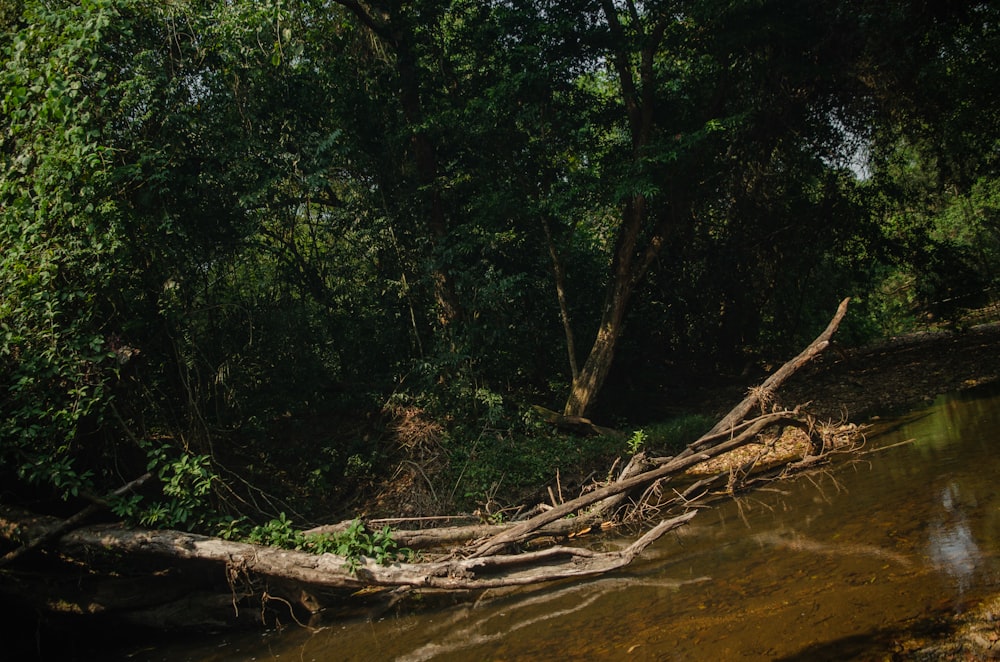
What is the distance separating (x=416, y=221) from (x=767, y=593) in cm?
904

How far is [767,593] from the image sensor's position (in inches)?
200

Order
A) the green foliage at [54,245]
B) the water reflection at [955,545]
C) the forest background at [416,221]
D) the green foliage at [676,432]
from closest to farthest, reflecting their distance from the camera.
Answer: the water reflection at [955,545], the green foliage at [54,245], the forest background at [416,221], the green foliage at [676,432]

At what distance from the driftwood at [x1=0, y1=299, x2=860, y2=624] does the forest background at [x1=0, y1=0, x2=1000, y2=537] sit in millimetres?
465

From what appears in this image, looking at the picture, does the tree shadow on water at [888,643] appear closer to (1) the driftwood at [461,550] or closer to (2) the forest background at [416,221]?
(1) the driftwood at [461,550]

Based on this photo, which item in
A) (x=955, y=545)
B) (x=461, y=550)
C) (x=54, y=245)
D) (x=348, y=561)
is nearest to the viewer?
(x=955, y=545)

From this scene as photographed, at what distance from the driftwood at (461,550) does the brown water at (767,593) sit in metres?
0.27

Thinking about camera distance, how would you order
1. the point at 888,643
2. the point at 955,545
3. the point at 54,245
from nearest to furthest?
the point at 888,643 < the point at 955,545 < the point at 54,245

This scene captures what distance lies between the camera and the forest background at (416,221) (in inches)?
286

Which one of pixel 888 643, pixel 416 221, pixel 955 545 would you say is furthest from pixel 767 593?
pixel 416 221

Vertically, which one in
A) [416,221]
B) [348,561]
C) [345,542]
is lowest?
[348,561]

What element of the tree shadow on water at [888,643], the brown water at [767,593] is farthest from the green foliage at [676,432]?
the tree shadow on water at [888,643]

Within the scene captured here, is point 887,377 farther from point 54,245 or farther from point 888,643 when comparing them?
point 54,245

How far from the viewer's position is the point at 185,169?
30.6 feet

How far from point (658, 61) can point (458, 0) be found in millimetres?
4429
